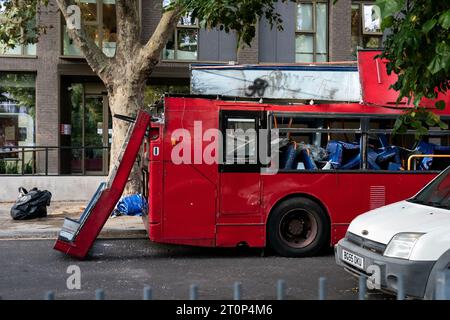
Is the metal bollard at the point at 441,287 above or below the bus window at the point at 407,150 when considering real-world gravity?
below

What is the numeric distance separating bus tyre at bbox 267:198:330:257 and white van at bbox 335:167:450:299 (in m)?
2.09

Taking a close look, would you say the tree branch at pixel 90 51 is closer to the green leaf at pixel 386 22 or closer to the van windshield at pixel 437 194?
the van windshield at pixel 437 194

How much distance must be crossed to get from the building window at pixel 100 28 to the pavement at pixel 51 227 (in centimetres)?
605

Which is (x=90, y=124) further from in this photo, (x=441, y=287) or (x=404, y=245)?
(x=441, y=287)

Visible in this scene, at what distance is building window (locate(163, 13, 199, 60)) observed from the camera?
17.4 metres

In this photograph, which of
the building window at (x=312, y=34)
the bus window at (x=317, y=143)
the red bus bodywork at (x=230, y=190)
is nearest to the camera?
the red bus bodywork at (x=230, y=190)

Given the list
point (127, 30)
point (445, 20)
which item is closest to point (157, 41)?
point (127, 30)

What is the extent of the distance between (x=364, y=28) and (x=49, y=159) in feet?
37.0

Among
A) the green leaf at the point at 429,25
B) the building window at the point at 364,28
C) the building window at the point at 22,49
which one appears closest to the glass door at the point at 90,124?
the building window at the point at 22,49

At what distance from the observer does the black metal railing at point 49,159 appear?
15609 millimetres

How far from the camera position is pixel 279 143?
8.48 meters
